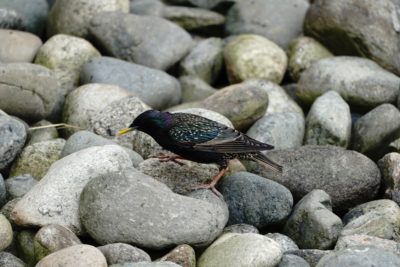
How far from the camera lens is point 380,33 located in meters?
9.95

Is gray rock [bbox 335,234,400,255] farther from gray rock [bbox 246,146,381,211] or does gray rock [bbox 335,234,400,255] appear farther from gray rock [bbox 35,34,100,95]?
gray rock [bbox 35,34,100,95]

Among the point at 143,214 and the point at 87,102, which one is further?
the point at 87,102

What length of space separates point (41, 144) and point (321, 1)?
425cm

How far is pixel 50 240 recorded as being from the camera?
5910 mm

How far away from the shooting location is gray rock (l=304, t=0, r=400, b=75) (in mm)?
9914

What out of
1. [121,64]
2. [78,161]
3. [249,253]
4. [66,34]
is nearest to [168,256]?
[249,253]

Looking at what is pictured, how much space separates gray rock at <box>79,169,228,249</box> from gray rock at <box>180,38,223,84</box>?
13.0 feet

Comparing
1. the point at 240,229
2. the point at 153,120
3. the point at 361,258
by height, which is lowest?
the point at 240,229

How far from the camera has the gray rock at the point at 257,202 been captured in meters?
6.98

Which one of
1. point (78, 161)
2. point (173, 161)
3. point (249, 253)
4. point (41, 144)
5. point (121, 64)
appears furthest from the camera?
point (121, 64)

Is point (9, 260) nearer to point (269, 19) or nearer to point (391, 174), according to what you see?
point (391, 174)

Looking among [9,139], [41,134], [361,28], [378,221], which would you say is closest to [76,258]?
[9,139]

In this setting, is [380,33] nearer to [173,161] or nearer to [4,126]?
[173,161]

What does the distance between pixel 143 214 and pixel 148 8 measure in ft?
17.0
